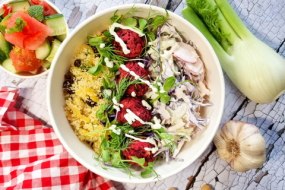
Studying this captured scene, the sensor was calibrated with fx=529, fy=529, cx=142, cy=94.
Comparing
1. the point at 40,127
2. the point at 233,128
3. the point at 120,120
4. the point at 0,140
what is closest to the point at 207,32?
the point at 233,128

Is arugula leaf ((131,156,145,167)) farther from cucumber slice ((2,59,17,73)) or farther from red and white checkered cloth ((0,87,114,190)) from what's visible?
cucumber slice ((2,59,17,73))

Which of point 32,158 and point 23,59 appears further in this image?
point 32,158

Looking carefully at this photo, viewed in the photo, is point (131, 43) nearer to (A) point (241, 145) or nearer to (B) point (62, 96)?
(B) point (62, 96)

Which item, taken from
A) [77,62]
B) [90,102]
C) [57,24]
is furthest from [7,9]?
[90,102]

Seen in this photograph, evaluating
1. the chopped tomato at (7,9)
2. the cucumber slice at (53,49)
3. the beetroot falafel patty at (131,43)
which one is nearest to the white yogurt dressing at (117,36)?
the beetroot falafel patty at (131,43)

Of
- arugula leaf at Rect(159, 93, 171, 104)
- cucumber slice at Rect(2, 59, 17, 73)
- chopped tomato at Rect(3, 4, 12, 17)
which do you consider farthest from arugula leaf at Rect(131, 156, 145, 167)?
chopped tomato at Rect(3, 4, 12, 17)
